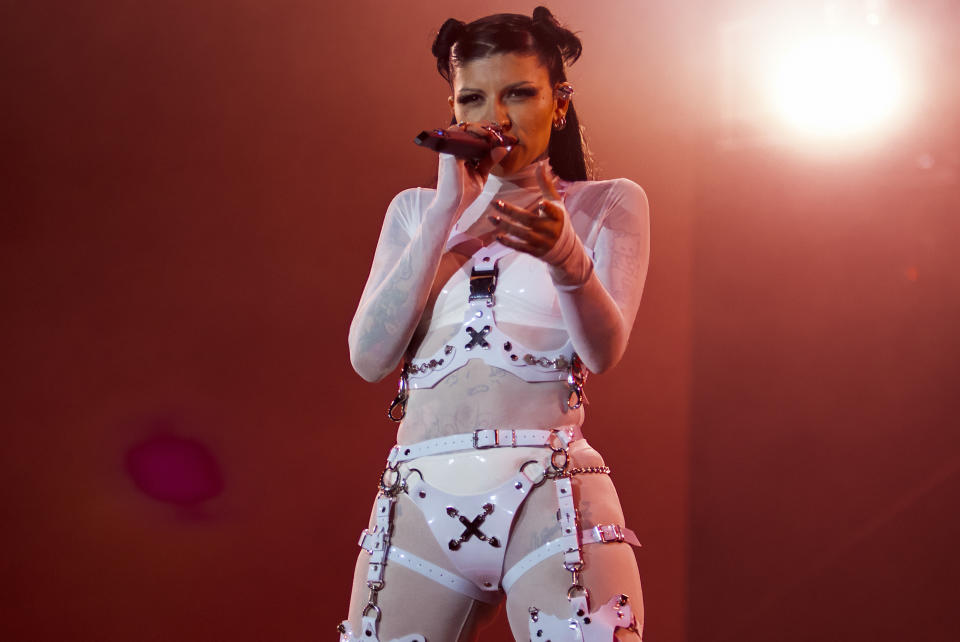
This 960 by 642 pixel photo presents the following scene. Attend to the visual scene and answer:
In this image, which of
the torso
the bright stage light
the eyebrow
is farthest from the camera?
the bright stage light

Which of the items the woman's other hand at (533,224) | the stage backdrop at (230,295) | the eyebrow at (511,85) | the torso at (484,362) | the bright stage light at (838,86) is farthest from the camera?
the bright stage light at (838,86)

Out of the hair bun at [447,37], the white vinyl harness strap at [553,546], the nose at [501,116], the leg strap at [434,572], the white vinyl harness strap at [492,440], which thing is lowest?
the leg strap at [434,572]

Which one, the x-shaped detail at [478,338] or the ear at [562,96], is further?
the ear at [562,96]

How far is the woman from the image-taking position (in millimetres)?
1096

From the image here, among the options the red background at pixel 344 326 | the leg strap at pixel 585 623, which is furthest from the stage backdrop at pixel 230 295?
the leg strap at pixel 585 623

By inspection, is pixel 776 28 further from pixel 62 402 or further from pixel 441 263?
pixel 62 402

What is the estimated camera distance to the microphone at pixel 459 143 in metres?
1.06

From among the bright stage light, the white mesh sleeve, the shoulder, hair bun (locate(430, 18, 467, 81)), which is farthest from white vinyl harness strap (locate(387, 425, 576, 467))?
the bright stage light

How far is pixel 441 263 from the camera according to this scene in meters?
1.33

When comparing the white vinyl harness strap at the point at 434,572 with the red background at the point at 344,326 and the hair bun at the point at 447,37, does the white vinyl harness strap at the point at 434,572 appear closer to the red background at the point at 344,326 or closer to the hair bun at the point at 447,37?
the hair bun at the point at 447,37

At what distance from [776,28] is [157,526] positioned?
86.0 inches

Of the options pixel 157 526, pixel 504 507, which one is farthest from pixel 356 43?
pixel 504 507

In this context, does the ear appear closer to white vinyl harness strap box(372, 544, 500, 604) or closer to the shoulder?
the shoulder

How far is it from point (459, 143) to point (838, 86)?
184 centimetres
